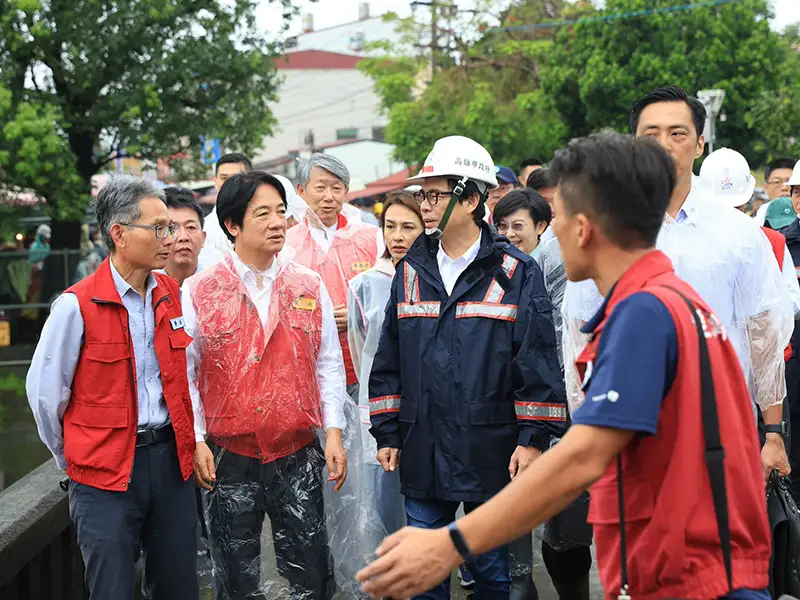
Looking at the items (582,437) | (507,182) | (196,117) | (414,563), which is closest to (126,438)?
(414,563)

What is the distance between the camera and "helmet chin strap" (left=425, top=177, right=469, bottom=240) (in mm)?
4297

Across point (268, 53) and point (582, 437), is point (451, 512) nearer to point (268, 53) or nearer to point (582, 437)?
point (582, 437)

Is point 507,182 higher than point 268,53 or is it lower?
lower

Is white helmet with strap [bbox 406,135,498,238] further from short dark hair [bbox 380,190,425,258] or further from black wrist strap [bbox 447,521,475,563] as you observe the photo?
black wrist strap [bbox 447,521,475,563]

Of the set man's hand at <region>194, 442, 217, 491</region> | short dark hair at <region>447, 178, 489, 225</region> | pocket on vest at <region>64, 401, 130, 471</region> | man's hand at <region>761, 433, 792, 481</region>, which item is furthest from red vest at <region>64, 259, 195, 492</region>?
man's hand at <region>761, 433, 792, 481</region>

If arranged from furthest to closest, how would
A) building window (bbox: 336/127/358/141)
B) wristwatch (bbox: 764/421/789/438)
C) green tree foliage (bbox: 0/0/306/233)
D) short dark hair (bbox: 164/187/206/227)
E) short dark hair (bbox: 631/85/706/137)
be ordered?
building window (bbox: 336/127/358/141) < green tree foliage (bbox: 0/0/306/233) < short dark hair (bbox: 164/187/206/227) < wristwatch (bbox: 764/421/789/438) < short dark hair (bbox: 631/85/706/137)

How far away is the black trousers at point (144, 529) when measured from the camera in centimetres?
388

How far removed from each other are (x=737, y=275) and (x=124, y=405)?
7.00 ft

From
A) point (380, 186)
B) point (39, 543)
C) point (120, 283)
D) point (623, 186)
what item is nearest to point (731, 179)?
point (120, 283)

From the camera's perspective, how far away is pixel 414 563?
2.30m

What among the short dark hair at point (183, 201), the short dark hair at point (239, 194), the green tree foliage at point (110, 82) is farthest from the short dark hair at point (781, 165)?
the green tree foliage at point (110, 82)

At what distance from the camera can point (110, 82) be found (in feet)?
56.4

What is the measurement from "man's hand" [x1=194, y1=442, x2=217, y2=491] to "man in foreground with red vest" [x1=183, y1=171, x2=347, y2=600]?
10 cm

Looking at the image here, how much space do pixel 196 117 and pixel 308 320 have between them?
14.1 meters
